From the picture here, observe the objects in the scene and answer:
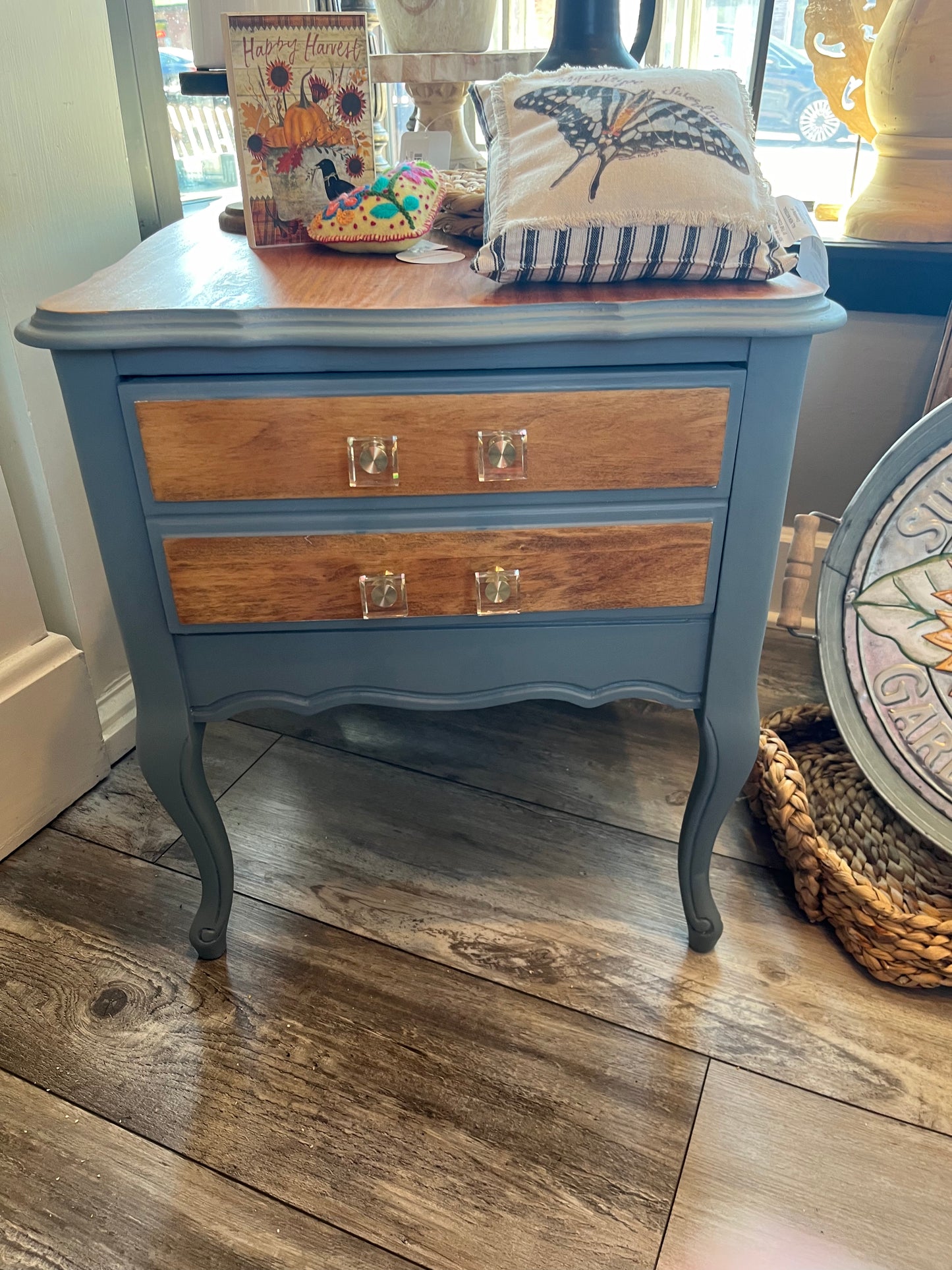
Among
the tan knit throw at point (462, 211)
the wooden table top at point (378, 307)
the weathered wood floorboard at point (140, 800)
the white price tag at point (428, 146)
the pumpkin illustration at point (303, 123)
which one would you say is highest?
the pumpkin illustration at point (303, 123)

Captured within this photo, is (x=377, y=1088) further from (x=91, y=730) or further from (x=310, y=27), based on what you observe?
(x=310, y=27)

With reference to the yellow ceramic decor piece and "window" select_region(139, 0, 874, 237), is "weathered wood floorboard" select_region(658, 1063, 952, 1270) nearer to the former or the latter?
"window" select_region(139, 0, 874, 237)

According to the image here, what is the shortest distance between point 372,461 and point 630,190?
30 cm

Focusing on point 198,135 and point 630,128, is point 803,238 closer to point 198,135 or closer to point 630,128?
point 630,128

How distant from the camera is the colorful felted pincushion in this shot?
88 cm

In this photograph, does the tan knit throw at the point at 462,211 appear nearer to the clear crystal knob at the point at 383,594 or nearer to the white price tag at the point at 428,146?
the white price tag at the point at 428,146

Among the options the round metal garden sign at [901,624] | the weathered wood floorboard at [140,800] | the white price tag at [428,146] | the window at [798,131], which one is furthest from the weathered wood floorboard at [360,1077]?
the window at [798,131]

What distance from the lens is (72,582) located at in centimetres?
124

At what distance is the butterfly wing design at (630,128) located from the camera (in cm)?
75

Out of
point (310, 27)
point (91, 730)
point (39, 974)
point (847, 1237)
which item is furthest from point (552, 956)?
point (310, 27)

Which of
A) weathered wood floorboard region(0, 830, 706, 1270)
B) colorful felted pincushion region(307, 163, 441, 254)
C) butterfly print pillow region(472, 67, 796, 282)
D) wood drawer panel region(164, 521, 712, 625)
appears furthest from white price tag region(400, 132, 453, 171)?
weathered wood floorboard region(0, 830, 706, 1270)

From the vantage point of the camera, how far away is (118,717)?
4.46ft

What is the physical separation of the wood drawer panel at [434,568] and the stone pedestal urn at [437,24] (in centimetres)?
72

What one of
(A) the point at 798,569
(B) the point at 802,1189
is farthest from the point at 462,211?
(B) the point at 802,1189
